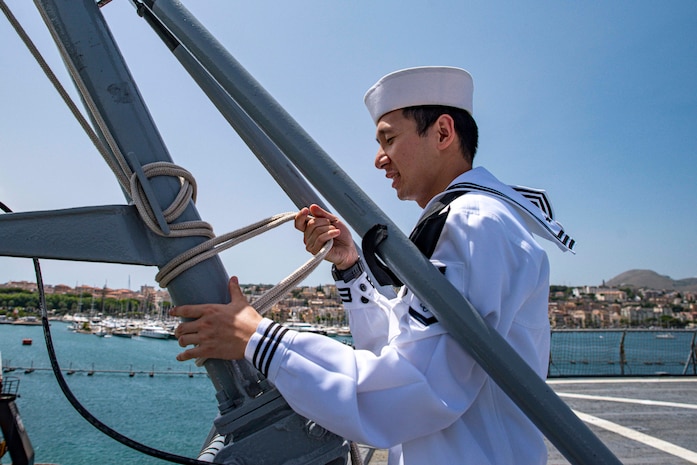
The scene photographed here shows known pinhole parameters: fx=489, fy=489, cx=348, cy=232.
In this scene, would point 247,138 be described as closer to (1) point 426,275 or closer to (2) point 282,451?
(1) point 426,275

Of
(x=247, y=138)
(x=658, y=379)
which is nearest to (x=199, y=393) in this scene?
(x=658, y=379)

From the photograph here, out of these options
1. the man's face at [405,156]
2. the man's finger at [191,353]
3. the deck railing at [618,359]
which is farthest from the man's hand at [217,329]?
the deck railing at [618,359]

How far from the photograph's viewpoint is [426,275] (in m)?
1.02

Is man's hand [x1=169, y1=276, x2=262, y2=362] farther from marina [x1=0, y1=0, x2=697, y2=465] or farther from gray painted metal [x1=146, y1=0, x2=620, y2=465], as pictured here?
gray painted metal [x1=146, y1=0, x2=620, y2=465]

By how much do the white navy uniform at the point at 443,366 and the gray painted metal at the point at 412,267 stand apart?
3.5 inches

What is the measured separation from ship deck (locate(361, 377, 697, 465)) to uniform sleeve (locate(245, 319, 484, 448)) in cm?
317

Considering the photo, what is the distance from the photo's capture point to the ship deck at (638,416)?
5.31 meters

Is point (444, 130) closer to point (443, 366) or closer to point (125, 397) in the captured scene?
point (443, 366)

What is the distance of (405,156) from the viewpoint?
1.47 meters

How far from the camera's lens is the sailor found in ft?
3.46

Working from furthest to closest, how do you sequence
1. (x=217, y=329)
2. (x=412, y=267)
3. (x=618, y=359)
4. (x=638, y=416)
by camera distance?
1. (x=618, y=359)
2. (x=638, y=416)
3. (x=217, y=329)
4. (x=412, y=267)

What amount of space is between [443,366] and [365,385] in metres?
0.18

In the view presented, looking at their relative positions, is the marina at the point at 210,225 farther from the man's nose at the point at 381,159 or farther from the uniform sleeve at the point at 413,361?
the man's nose at the point at 381,159

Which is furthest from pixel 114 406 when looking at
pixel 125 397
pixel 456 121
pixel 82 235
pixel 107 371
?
pixel 456 121
